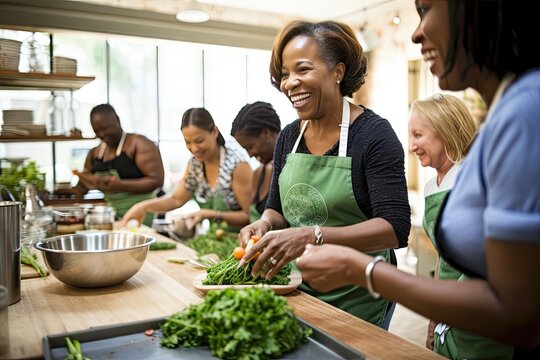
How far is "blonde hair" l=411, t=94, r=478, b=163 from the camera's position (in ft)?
6.90

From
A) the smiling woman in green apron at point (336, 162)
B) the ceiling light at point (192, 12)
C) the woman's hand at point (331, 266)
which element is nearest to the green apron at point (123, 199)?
the ceiling light at point (192, 12)

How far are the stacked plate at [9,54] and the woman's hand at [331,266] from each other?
345 centimetres

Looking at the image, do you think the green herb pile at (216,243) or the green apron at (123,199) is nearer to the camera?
the green herb pile at (216,243)

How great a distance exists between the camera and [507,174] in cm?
76

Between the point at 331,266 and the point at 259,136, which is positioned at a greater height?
the point at 259,136

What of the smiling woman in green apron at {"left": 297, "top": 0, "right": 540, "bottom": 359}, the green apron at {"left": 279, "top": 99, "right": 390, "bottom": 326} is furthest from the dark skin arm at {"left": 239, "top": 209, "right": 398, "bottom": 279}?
the smiling woman in green apron at {"left": 297, "top": 0, "right": 540, "bottom": 359}

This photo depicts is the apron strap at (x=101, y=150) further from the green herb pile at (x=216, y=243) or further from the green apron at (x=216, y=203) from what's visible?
the green herb pile at (x=216, y=243)

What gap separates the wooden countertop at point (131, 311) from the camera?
1148mm

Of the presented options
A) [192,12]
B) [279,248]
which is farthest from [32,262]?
[192,12]

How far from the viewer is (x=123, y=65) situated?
581 cm

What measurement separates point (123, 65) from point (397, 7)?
10.9ft

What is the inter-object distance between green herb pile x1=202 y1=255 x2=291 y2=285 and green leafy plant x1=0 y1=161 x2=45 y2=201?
7.67 ft

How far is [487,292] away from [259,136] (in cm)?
217

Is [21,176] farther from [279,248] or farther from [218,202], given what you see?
[279,248]
